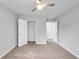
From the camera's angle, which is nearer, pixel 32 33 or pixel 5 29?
pixel 5 29

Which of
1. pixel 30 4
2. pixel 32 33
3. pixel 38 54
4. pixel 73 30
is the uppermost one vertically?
pixel 30 4

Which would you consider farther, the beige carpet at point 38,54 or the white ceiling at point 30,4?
the beige carpet at point 38,54

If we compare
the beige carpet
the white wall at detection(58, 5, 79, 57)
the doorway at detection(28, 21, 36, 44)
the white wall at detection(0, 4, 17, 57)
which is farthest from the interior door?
the white wall at detection(58, 5, 79, 57)

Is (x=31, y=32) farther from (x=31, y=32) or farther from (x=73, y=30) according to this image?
(x=73, y=30)

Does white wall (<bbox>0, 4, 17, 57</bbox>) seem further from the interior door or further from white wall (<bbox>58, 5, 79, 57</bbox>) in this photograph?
the interior door

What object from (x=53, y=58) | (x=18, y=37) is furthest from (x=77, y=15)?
(x=18, y=37)

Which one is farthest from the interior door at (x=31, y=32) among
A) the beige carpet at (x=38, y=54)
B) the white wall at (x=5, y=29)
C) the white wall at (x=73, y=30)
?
the white wall at (x=73, y=30)

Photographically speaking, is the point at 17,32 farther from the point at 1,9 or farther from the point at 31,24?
the point at 1,9

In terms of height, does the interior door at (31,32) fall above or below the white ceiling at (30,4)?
below

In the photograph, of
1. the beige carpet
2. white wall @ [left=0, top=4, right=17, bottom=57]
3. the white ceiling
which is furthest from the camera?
the beige carpet

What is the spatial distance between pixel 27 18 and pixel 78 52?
513 cm

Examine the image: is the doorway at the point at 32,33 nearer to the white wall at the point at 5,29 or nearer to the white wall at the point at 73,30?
the white wall at the point at 5,29

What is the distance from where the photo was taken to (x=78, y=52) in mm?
4145

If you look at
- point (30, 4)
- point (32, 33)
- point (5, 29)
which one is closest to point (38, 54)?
point (5, 29)
